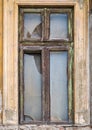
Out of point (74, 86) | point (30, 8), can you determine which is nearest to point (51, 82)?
point (74, 86)

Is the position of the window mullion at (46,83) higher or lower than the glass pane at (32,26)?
lower

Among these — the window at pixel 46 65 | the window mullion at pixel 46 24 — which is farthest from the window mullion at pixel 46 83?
the window mullion at pixel 46 24

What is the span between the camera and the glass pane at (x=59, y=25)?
3.77 metres

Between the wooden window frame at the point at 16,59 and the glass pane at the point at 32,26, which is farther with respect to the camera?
the glass pane at the point at 32,26

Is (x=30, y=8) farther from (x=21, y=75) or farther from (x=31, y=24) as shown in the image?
(x=21, y=75)

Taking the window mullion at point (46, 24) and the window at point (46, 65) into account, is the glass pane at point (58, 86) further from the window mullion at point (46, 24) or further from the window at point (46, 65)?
the window mullion at point (46, 24)

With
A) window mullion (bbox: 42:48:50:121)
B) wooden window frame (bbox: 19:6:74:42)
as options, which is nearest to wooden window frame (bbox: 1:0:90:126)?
A: wooden window frame (bbox: 19:6:74:42)

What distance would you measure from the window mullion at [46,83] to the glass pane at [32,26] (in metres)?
0.17

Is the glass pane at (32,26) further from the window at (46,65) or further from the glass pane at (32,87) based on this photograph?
the glass pane at (32,87)

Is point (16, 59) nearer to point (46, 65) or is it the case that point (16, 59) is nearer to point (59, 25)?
point (46, 65)

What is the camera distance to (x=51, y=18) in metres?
3.78

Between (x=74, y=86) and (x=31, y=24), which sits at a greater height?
(x=31, y=24)

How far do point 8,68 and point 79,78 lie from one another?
63 centimetres

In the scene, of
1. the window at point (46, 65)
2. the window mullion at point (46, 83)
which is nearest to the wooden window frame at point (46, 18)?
the window at point (46, 65)
